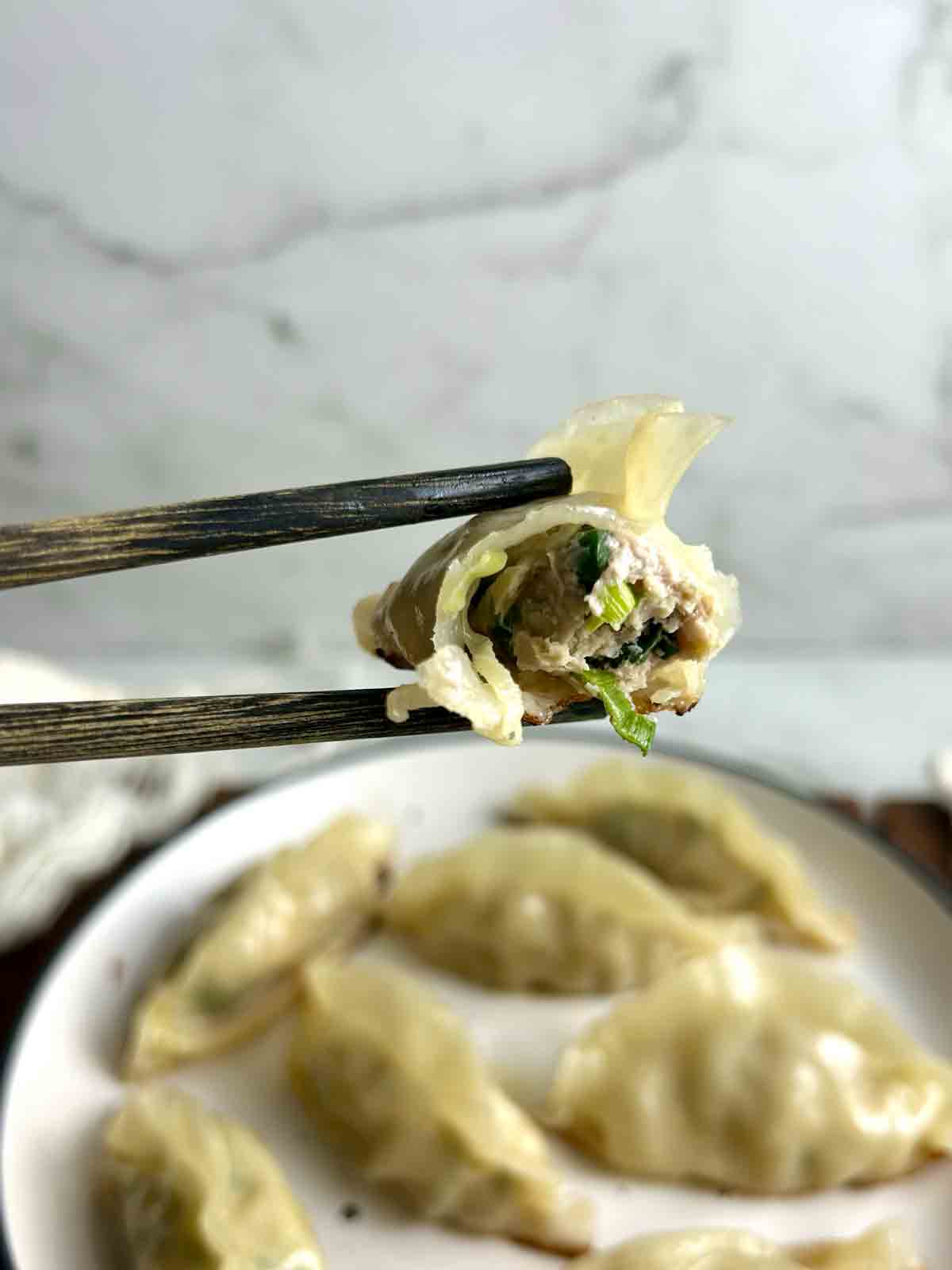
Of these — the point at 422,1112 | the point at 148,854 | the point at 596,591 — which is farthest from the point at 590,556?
the point at 148,854

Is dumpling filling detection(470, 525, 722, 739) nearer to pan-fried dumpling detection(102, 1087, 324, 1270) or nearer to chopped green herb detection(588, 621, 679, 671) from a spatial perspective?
chopped green herb detection(588, 621, 679, 671)

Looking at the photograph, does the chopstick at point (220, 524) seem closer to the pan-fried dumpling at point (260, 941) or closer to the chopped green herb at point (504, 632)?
the chopped green herb at point (504, 632)

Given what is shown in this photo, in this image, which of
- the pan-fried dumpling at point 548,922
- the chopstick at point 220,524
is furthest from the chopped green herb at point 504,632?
the pan-fried dumpling at point 548,922

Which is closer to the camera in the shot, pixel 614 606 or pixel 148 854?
pixel 614 606

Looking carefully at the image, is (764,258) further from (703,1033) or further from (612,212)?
(703,1033)

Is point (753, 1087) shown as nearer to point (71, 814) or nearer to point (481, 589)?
point (481, 589)
